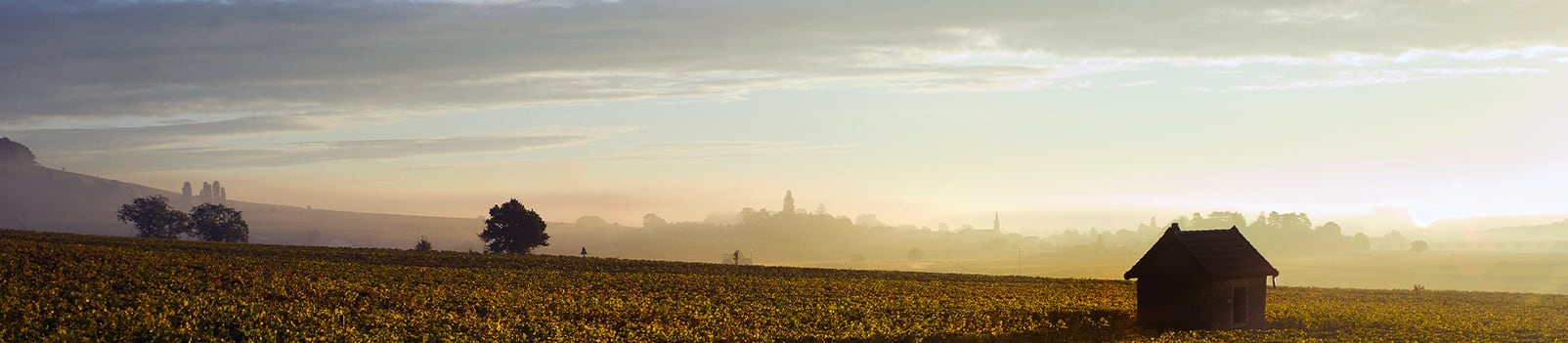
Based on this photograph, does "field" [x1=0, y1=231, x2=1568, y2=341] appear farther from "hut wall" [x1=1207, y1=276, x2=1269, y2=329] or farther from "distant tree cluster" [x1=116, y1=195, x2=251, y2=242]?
"distant tree cluster" [x1=116, y1=195, x2=251, y2=242]

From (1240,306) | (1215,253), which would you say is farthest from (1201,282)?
(1240,306)

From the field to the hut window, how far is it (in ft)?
4.52

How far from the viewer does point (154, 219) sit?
10319cm

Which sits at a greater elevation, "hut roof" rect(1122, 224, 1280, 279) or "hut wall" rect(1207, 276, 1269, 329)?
"hut roof" rect(1122, 224, 1280, 279)

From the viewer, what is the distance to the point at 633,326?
35750mm

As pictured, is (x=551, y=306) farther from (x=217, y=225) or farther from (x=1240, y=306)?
(x=217, y=225)

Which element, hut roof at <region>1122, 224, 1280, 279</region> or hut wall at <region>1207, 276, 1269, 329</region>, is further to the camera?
hut wall at <region>1207, 276, 1269, 329</region>

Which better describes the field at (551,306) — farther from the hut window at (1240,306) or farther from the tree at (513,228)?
the tree at (513,228)

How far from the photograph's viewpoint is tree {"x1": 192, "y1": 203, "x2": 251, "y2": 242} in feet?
334

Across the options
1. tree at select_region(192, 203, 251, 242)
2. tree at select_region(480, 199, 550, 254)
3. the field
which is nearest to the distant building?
the field

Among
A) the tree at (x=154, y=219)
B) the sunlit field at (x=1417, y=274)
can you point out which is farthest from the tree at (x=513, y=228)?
the sunlit field at (x=1417, y=274)

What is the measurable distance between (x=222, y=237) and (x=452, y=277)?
65818mm

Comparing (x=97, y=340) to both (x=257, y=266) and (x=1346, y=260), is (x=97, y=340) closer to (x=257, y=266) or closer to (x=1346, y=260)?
(x=257, y=266)

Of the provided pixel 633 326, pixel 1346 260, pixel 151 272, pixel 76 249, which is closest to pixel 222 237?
pixel 76 249
